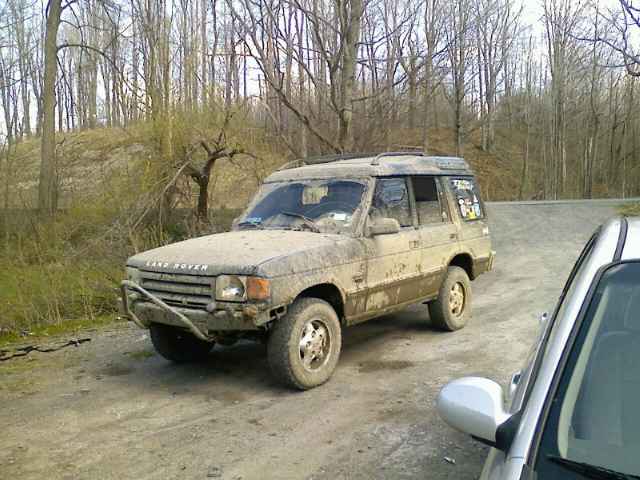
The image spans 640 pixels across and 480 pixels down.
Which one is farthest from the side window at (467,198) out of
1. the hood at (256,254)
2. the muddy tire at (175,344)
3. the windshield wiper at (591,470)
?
the windshield wiper at (591,470)

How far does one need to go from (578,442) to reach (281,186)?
4.97m

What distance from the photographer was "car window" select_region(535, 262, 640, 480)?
64.1 inches

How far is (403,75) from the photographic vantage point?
12500mm

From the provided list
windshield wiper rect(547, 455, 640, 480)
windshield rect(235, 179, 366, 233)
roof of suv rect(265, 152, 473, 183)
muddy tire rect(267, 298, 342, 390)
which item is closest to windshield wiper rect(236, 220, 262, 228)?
windshield rect(235, 179, 366, 233)

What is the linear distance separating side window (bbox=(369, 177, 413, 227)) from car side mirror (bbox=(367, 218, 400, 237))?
7.4 inches

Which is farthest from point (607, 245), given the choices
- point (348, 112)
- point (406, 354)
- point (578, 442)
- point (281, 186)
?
point (348, 112)

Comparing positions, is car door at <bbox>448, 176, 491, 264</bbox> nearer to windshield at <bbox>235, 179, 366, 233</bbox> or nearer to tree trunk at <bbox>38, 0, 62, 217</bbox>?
windshield at <bbox>235, 179, 366, 233</bbox>

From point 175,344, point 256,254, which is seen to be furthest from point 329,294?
point 175,344

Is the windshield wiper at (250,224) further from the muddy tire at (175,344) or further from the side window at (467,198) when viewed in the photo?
the side window at (467,198)

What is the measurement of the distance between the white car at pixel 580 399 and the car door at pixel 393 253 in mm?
3538

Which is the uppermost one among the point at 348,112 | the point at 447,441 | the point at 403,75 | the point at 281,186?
the point at 403,75

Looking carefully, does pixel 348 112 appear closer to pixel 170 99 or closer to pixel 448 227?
pixel 170 99

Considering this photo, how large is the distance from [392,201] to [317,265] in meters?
1.56

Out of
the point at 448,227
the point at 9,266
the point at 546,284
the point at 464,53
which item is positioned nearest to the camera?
the point at 448,227
